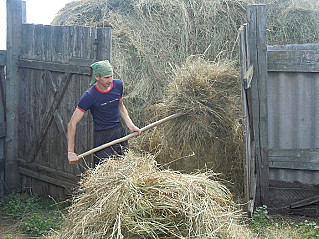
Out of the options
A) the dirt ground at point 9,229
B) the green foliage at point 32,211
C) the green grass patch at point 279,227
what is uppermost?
the green grass patch at point 279,227

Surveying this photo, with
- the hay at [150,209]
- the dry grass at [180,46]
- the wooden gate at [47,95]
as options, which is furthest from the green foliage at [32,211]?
the hay at [150,209]

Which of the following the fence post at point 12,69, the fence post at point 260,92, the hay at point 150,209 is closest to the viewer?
the hay at point 150,209

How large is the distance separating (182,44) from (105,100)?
11.8 feet

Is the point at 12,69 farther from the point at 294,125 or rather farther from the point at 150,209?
the point at 150,209

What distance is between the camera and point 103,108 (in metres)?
5.75

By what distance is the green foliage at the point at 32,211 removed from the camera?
6.09 metres

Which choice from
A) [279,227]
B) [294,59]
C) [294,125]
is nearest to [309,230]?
[279,227]

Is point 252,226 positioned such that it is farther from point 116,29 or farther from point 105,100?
point 116,29

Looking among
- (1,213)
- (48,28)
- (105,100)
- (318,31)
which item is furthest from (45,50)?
(318,31)

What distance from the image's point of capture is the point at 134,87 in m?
8.20

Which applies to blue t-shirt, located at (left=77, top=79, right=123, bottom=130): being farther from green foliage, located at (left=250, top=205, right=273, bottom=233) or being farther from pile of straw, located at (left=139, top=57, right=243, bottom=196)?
green foliage, located at (left=250, top=205, right=273, bottom=233)

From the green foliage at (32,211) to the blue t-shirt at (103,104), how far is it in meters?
1.20

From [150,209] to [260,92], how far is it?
9.92ft

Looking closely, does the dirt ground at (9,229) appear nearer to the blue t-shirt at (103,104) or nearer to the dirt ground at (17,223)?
the dirt ground at (17,223)
